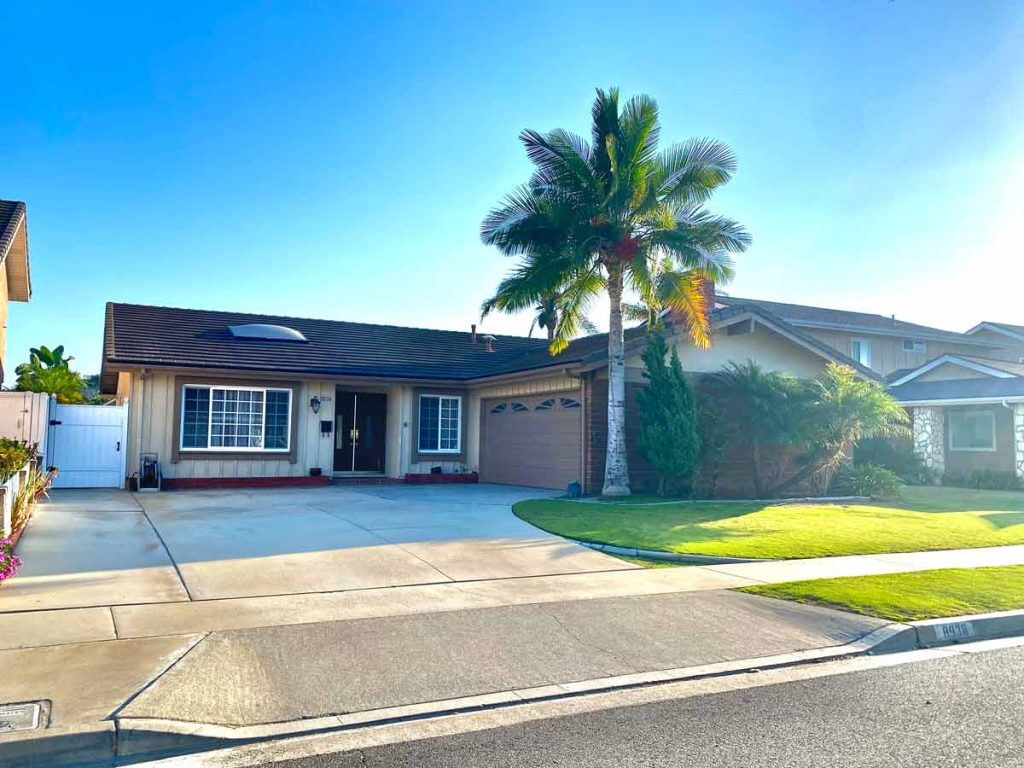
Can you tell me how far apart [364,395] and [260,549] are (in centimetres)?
1260

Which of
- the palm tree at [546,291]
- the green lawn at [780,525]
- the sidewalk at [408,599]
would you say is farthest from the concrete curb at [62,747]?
the palm tree at [546,291]

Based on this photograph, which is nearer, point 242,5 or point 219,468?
point 242,5

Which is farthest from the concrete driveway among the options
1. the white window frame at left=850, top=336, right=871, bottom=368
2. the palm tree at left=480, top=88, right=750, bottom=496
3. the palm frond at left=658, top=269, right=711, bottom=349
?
the white window frame at left=850, top=336, right=871, bottom=368

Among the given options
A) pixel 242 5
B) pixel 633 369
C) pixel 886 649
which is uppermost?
pixel 242 5

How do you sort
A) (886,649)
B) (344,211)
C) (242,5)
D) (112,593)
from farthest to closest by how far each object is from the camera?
(344,211) → (242,5) → (112,593) → (886,649)

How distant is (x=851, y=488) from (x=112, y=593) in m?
17.3

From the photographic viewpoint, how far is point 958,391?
78.5 ft

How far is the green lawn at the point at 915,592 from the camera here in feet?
24.7

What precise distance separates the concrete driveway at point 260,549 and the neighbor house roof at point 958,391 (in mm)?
16345

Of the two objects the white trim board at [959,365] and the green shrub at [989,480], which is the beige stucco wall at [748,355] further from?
the white trim board at [959,365]

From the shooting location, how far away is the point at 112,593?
7.47 metres

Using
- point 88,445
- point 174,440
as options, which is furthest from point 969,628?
point 88,445

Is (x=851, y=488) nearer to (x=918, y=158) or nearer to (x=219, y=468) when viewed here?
(x=918, y=158)

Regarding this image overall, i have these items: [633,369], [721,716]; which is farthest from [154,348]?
[721,716]
